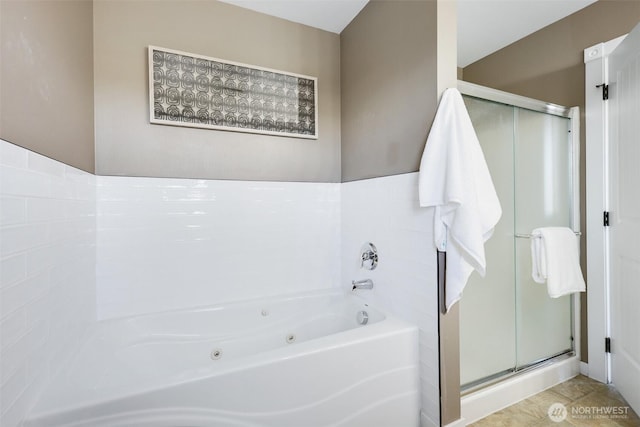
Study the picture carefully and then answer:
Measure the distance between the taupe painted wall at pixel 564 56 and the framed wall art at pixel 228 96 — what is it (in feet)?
5.61

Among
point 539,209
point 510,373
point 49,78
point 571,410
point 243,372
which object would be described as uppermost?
point 49,78

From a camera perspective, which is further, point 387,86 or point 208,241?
point 208,241

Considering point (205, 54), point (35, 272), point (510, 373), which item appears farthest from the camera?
point (205, 54)

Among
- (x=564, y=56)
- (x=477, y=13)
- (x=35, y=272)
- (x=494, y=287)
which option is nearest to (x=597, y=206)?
(x=494, y=287)

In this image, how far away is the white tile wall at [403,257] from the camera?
1.57m

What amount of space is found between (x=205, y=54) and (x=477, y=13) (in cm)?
197

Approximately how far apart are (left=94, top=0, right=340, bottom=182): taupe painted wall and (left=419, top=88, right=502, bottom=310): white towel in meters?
1.06

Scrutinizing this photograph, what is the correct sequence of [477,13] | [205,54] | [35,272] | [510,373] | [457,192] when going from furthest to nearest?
[477,13] < [205,54] < [510,373] < [457,192] < [35,272]

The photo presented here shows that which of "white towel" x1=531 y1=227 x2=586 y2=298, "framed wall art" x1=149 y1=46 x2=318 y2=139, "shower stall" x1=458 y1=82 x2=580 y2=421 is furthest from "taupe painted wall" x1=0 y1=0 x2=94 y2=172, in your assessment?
"white towel" x1=531 y1=227 x2=586 y2=298

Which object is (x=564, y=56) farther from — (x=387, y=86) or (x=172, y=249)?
(x=172, y=249)

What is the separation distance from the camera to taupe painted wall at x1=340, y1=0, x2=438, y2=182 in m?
1.59

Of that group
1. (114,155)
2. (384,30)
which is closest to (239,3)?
(384,30)

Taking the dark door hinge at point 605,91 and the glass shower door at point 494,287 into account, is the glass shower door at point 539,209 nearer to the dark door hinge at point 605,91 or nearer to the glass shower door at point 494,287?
the glass shower door at point 494,287

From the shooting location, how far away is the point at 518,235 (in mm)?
1965
